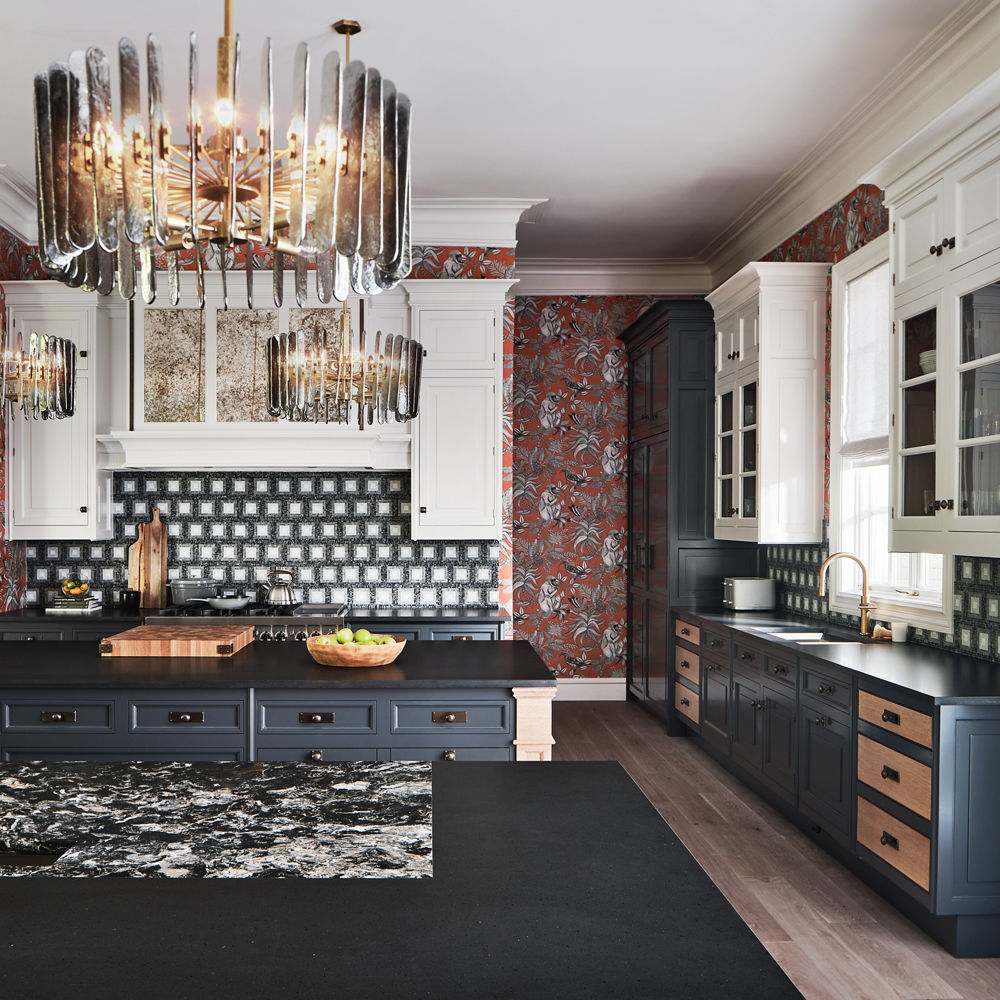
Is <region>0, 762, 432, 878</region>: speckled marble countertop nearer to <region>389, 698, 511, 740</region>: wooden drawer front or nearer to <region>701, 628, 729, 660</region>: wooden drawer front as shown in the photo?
<region>389, 698, 511, 740</region>: wooden drawer front

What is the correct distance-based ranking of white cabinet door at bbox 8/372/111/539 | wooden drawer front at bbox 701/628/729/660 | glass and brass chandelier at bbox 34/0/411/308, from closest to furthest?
glass and brass chandelier at bbox 34/0/411/308 < wooden drawer front at bbox 701/628/729/660 < white cabinet door at bbox 8/372/111/539

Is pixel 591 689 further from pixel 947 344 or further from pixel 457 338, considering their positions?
pixel 947 344

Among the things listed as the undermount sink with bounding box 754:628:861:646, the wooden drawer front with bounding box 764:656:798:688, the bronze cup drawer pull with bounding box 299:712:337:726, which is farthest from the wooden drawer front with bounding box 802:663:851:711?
the bronze cup drawer pull with bounding box 299:712:337:726

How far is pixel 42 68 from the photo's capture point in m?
3.89

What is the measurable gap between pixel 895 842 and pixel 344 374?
249cm

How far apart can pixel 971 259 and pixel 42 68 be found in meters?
3.68

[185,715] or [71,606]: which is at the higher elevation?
[71,606]

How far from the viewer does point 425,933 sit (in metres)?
1.25

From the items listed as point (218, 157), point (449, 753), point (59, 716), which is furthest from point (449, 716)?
point (218, 157)

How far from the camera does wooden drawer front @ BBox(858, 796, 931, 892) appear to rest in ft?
9.63

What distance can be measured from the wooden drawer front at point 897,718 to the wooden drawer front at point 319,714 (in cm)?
172

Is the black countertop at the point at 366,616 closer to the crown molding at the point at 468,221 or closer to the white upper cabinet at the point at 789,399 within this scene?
the white upper cabinet at the point at 789,399

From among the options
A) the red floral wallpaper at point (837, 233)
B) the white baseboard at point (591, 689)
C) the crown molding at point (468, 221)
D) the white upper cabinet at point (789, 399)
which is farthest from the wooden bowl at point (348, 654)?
the white baseboard at point (591, 689)

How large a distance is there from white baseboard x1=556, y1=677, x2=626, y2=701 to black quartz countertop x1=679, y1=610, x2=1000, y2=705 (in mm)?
2493
